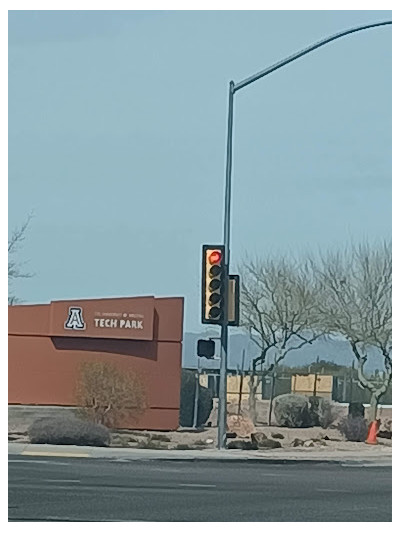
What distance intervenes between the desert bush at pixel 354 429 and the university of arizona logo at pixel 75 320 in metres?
7.23

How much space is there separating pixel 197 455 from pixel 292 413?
1014 centimetres

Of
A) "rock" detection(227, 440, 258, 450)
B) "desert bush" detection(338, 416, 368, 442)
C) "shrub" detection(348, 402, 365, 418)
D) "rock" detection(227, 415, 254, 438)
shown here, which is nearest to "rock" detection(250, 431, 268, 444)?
"rock" detection(227, 415, 254, 438)

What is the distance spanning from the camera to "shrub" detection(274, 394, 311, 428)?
113 ft

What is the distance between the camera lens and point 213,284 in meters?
22.9

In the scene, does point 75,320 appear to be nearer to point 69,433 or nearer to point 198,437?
point 198,437

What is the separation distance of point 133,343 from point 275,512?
598 inches

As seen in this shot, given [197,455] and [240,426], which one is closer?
[197,455]

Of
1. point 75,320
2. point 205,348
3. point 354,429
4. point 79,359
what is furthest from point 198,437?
point 205,348

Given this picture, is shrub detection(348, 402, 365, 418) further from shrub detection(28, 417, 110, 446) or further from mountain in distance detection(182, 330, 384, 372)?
shrub detection(28, 417, 110, 446)

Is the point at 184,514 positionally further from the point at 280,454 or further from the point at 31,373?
the point at 31,373

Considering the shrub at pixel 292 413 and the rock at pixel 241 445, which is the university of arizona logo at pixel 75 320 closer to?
the rock at pixel 241 445

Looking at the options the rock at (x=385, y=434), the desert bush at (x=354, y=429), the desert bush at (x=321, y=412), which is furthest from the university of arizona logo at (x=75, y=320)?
the rock at (x=385, y=434)

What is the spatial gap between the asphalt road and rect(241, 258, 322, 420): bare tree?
1616cm
